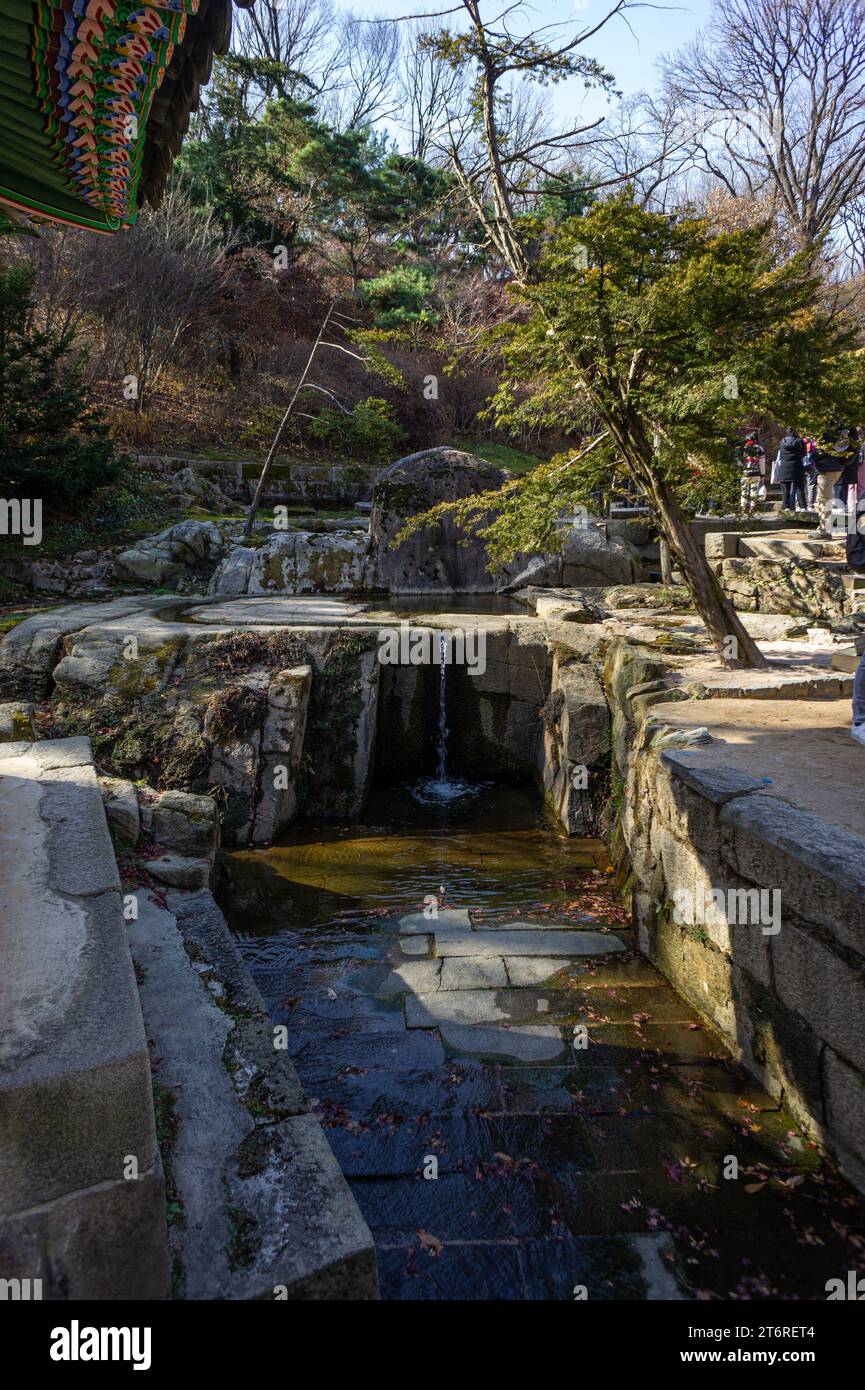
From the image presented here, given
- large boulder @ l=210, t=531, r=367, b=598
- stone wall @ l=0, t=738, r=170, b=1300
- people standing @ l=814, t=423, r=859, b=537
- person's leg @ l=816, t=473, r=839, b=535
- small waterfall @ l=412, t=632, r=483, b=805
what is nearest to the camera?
stone wall @ l=0, t=738, r=170, b=1300

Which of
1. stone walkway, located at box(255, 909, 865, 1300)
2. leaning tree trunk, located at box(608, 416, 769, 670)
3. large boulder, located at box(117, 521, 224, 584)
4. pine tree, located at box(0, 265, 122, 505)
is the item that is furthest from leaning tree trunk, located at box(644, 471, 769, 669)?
pine tree, located at box(0, 265, 122, 505)

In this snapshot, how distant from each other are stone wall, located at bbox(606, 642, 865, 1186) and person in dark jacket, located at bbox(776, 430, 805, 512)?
9493mm

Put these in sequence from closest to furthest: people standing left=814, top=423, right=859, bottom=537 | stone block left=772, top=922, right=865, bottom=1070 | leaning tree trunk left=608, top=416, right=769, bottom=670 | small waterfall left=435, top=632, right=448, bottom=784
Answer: stone block left=772, top=922, right=865, bottom=1070
leaning tree trunk left=608, top=416, right=769, bottom=670
small waterfall left=435, top=632, right=448, bottom=784
people standing left=814, top=423, right=859, bottom=537

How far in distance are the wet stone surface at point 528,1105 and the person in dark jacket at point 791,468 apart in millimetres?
9799

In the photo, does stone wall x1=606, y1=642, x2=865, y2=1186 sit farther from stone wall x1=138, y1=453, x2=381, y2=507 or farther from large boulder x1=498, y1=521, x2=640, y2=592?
stone wall x1=138, y1=453, x2=381, y2=507

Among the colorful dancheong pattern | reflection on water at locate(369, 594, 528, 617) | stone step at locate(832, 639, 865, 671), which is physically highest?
the colorful dancheong pattern

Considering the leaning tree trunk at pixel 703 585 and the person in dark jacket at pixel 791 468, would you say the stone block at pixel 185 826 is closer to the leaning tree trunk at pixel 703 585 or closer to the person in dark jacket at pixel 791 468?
the leaning tree trunk at pixel 703 585

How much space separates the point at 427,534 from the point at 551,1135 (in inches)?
336

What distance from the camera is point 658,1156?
10.0ft

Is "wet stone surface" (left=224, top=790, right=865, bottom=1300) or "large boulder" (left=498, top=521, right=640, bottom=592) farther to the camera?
"large boulder" (left=498, top=521, right=640, bottom=592)

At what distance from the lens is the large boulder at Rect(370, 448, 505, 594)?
1070 centimetres
